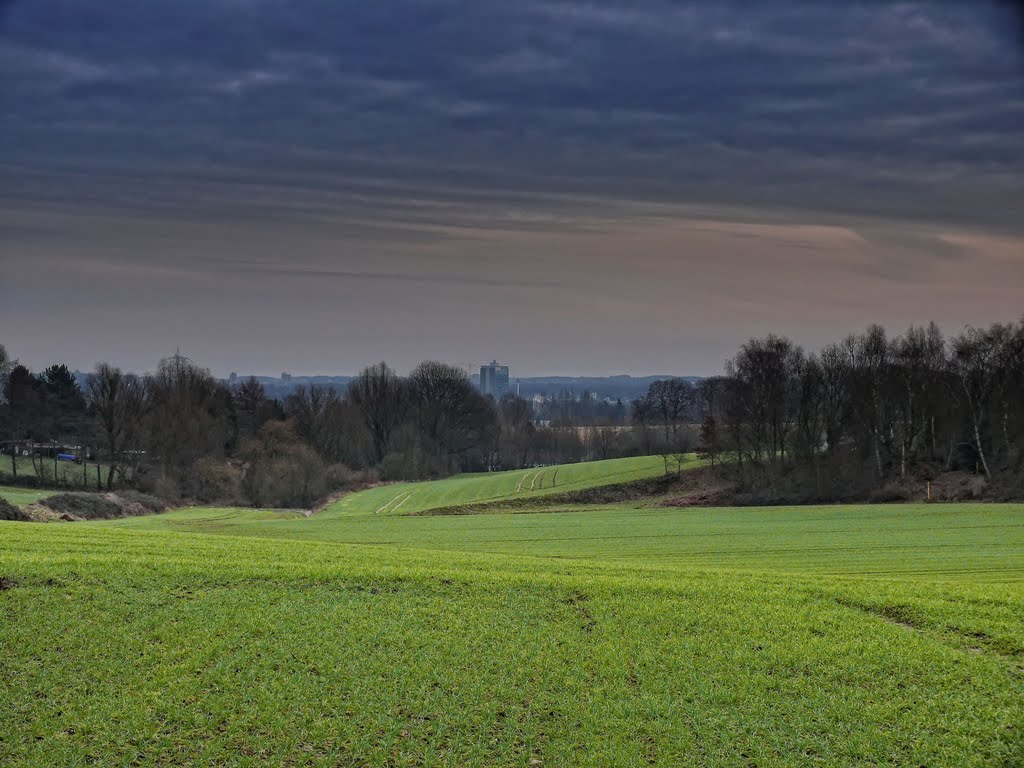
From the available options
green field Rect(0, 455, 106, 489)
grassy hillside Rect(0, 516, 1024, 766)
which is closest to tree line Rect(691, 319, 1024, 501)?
grassy hillside Rect(0, 516, 1024, 766)

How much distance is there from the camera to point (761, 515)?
4853cm

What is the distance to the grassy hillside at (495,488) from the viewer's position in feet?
225

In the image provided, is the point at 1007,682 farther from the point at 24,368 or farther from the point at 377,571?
the point at 24,368

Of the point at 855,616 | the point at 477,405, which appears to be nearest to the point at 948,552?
the point at 855,616

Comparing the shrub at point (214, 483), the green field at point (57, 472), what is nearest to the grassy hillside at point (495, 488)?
the shrub at point (214, 483)

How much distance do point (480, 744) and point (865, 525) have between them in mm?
33804

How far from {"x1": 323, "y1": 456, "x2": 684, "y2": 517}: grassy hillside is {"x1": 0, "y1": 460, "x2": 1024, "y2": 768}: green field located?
148 feet

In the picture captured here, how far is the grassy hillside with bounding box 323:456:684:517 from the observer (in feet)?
225

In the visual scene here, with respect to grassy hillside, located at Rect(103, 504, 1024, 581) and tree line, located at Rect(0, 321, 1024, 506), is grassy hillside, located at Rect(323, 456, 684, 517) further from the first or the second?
grassy hillside, located at Rect(103, 504, 1024, 581)

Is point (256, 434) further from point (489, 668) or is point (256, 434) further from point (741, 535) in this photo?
point (489, 668)

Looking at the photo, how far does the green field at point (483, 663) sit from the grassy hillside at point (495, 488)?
45.3 metres

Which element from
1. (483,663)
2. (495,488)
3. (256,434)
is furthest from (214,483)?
(483,663)

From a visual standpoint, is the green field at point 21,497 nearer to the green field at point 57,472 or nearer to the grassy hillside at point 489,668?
the green field at point 57,472

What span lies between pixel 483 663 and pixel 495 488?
66.6 m
